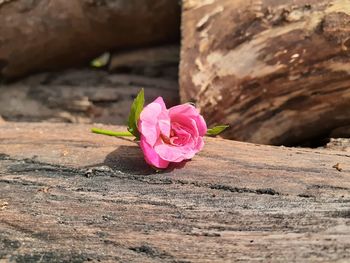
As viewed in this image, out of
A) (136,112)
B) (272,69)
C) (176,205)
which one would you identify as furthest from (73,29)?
(176,205)

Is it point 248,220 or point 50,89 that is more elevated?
point 248,220

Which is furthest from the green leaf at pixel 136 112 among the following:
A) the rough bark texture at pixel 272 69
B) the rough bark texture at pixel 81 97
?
the rough bark texture at pixel 81 97

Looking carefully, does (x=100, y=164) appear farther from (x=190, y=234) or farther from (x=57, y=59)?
(x=57, y=59)

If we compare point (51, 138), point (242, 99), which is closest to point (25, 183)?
point (51, 138)

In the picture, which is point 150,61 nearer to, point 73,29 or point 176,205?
point 73,29

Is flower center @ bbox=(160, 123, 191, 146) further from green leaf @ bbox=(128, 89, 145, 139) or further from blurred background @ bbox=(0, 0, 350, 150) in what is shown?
blurred background @ bbox=(0, 0, 350, 150)

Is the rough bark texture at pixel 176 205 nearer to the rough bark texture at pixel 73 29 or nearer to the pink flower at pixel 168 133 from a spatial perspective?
the pink flower at pixel 168 133
